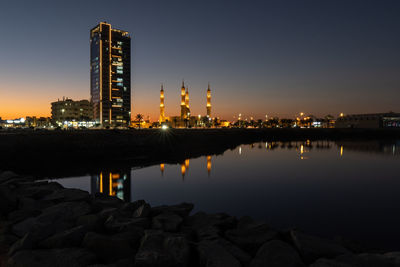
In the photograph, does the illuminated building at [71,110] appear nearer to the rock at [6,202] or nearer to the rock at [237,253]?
the rock at [6,202]

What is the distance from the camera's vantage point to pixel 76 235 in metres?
7.04

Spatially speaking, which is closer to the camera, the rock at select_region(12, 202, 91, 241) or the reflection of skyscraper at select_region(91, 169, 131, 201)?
the rock at select_region(12, 202, 91, 241)

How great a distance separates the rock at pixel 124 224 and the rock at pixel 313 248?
16.0ft

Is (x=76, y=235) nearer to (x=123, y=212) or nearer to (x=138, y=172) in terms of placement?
(x=123, y=212)

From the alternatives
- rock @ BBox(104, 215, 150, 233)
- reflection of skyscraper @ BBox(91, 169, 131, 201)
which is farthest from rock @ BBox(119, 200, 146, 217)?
reflection of skyscraper @ BBox(91, 169, 131, 201)

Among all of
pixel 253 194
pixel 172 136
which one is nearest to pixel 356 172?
pixel 253 194

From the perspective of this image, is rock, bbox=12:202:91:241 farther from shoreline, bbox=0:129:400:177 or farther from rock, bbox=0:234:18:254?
shoreline, bbox=0:129:400:177

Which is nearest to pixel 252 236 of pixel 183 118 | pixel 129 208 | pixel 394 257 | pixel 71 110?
pixel 394 257

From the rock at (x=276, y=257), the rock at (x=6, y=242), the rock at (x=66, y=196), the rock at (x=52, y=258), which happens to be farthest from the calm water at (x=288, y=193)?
the rock at (x=6, y=242)

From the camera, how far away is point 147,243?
21.1 ft

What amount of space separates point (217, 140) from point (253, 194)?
194ft

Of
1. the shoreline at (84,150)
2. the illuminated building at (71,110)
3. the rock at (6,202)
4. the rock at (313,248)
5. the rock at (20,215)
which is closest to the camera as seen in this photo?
the rock at (313,248)

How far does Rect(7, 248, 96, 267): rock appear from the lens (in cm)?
571

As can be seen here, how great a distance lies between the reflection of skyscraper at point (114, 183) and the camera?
2103 cm
